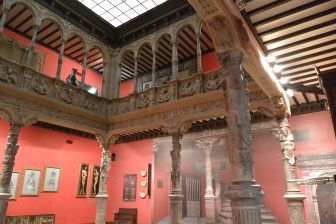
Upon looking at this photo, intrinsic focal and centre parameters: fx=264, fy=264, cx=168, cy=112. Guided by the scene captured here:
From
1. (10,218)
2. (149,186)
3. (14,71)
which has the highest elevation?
(14,71)

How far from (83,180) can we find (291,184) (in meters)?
8.54

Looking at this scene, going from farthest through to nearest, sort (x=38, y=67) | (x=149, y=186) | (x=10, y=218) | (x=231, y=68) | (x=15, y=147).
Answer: (x=149, y=186), (x=38, y=67), (x=10, y=218), (x=15, y=147), (x=231, y=68)

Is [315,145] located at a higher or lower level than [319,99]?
lower

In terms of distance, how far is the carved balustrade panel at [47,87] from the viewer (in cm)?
707

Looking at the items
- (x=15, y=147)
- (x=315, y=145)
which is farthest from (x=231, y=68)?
(x=315, y=145)

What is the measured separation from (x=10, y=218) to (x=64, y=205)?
2114 mm

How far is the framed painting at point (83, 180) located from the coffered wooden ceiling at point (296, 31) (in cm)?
907

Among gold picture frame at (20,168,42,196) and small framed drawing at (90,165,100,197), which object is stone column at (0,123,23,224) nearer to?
gold picture frame at (20,168,42,196)

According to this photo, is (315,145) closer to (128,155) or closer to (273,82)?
(273,82)

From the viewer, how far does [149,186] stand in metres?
11.3

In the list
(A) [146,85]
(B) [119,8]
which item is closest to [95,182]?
(A) [146,85]

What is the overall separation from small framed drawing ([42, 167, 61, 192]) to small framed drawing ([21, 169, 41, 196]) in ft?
0.93

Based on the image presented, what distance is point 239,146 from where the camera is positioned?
298 cm

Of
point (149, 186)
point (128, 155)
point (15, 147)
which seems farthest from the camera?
point (128, 155)
